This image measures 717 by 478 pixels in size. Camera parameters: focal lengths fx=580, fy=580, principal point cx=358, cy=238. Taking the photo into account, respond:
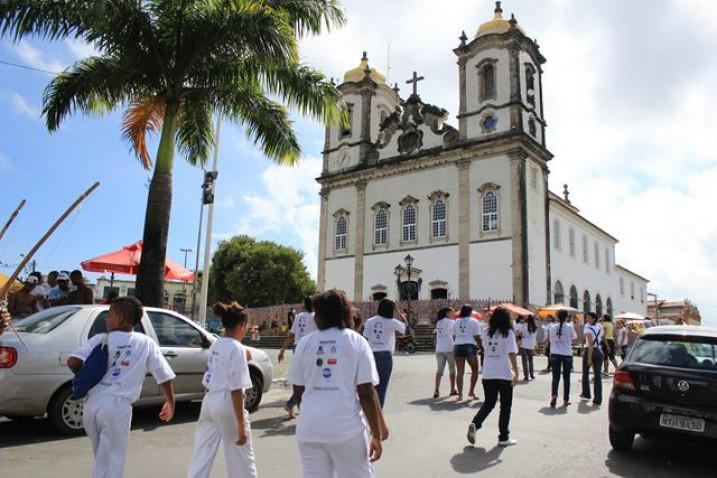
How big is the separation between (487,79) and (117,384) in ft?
112

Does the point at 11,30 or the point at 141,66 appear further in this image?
the point at 141,66

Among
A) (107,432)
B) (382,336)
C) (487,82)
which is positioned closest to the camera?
(107,432)

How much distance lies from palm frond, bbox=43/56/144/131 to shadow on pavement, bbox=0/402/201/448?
6.89m

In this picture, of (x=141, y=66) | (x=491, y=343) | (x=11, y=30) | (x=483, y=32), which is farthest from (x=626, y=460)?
(x=483, y=32)

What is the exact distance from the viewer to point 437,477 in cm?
561

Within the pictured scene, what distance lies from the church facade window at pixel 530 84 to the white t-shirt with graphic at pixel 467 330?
2688cm

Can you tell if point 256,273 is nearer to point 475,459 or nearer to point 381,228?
point 381,228

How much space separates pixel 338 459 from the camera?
3.43 metres

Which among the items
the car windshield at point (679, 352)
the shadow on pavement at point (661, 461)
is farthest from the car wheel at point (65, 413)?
the car windshield at point (679, 352)

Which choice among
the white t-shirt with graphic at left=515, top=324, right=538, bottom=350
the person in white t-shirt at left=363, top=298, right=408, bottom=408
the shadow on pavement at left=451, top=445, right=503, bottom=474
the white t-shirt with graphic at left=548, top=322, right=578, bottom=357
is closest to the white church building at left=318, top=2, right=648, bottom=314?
the white t-shirt with graphic at left=515, top=324, right=538, bottom=350

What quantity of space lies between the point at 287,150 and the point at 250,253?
133ft

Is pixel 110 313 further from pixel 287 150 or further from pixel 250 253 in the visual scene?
pixel 250 253

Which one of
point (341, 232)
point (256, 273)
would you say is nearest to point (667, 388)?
point (341, 232)

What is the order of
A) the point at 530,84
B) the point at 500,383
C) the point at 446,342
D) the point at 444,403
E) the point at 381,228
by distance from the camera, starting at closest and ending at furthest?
the point at 500,383, the point at 444,403, the point at 446,342, the point at 530,84, the point at 381,228
